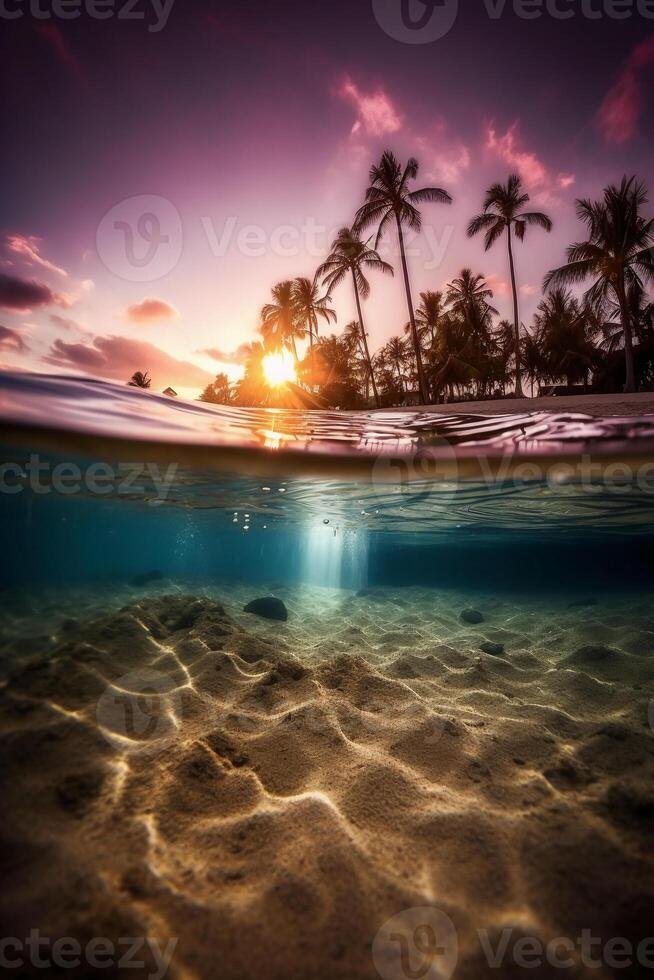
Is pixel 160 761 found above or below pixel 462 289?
below

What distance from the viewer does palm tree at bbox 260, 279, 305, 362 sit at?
37562 millimetres

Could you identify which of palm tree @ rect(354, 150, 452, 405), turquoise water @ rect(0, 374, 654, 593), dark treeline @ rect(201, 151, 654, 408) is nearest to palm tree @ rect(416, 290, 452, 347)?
dark treeline @ rect(201, 151, 654, 408)

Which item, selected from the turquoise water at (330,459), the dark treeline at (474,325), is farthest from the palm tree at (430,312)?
the turquoise water at (330,459)

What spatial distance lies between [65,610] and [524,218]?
37057 mm

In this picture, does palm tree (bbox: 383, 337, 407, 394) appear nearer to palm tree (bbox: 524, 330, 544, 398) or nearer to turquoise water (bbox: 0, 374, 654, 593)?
palm tree (bbox: 524, 330, 544, 398)

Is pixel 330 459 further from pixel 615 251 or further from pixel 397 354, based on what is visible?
pixel 397 354

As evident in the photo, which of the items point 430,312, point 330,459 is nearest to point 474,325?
point 430,312

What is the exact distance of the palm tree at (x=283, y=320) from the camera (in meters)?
37.6

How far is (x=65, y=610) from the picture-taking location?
958 centimetres

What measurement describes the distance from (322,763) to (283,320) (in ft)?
133

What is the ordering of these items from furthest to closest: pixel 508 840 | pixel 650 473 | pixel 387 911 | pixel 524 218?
pixel 524 218
pixel 650 473
pixel 508 840
pixel 387 911

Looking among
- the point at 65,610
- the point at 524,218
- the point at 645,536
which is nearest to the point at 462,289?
the point at 524,218

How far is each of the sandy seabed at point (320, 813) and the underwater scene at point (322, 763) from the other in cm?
1

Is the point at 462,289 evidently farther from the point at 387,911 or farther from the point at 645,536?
the point at 387,911
